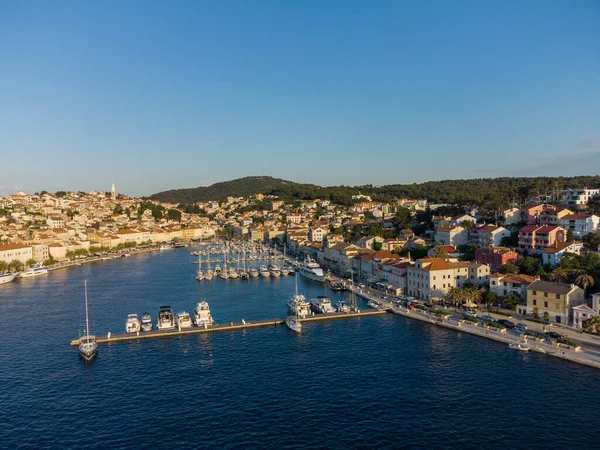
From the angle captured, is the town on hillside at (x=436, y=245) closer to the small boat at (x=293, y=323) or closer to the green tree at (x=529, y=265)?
the green tree at (x=529, y=265)

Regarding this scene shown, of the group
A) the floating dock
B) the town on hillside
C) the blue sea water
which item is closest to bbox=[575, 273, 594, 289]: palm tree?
the town on hillside

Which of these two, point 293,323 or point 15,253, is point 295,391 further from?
point 15,253

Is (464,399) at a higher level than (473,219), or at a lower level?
lower

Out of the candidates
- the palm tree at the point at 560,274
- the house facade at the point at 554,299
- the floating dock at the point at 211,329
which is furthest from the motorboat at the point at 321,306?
the palm tree at the point at 560,274

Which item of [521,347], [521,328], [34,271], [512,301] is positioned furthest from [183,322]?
[34,271]

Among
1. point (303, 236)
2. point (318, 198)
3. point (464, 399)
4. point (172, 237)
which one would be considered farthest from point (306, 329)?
point (318, 198)

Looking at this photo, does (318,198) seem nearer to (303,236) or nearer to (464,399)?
(303,236)

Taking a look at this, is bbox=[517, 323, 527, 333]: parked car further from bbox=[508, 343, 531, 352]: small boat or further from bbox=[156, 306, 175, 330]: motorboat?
bbox=[156, 306, 175, 330]: motorboat
